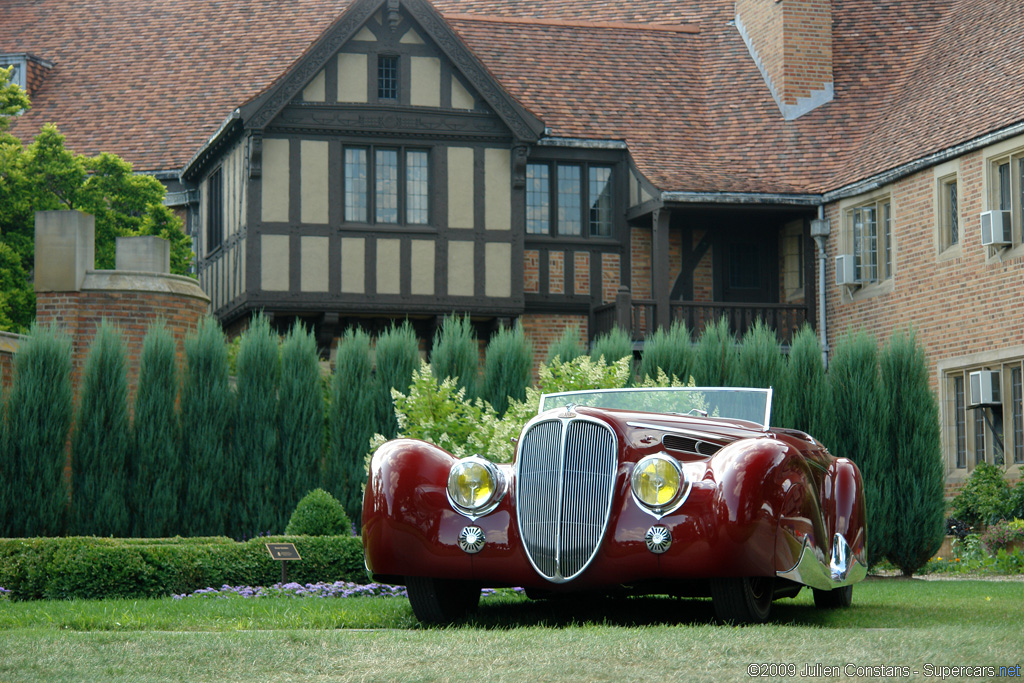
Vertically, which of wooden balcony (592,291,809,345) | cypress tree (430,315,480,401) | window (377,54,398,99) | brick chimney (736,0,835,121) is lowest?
cypress tree (430,315,480,401)

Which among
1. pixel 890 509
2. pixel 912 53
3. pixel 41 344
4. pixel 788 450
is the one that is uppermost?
pixel 912 53

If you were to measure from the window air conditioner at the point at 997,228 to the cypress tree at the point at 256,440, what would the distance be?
9423mm

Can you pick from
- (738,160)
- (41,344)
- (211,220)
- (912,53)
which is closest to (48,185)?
(211,220)

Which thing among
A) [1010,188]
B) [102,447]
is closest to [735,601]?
[102,447]

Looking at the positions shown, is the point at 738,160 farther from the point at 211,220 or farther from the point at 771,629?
the point at 771,629

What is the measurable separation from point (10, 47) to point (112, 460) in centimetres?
1551

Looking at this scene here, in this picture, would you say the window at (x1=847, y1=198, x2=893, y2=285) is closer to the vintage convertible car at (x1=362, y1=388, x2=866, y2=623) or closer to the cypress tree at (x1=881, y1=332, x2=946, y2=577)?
the cypress tree at (x1=881, y1=332, x2=946, y2=577)

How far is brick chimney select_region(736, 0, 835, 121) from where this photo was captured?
2233 cm

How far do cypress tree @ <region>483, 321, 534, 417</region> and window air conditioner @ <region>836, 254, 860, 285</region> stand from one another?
7.41 meters

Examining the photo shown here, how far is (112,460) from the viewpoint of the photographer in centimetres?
1318

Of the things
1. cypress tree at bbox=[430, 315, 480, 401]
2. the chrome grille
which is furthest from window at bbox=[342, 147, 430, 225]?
the chrome grille

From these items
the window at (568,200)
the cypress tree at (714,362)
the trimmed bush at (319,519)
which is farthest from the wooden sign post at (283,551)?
the window at (568,200)

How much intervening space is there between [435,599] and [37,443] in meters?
6.85

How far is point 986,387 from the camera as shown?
17094mm
